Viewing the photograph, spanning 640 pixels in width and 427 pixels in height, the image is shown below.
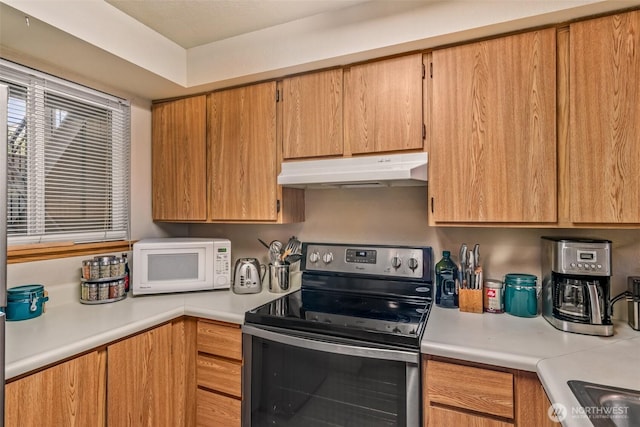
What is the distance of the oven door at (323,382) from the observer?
120cm

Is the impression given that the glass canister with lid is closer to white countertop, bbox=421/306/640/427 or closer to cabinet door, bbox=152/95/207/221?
white countertop, bbox=421/306/640/427

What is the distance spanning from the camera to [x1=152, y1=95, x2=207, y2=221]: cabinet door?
2.06 metres

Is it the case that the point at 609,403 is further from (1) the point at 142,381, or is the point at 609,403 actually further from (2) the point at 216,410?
(1) the point at 142,381

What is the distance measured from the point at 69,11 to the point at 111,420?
169cm

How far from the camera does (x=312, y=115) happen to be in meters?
1.74

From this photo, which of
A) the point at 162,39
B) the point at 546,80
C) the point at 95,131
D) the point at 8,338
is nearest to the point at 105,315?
the point at 8,338

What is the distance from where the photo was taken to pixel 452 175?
148 cm

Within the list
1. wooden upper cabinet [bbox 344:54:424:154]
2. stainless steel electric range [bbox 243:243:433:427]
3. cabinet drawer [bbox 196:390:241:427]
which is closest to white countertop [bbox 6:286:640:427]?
stainless steel electric range [bbox 243:243:433:427]

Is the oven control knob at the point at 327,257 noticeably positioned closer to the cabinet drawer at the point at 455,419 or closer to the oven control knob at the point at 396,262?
the oven control knob at the point at 396,262

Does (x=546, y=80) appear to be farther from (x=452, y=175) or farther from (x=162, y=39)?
(x=162, y=39)

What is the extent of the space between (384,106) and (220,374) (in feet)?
4.90

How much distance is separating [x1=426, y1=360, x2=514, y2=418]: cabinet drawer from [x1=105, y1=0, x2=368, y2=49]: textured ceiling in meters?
1.62

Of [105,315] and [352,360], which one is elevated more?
[105,315]

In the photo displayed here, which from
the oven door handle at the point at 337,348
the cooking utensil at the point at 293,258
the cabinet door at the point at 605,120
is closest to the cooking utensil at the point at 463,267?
the cabinet door at the point at 605,120
